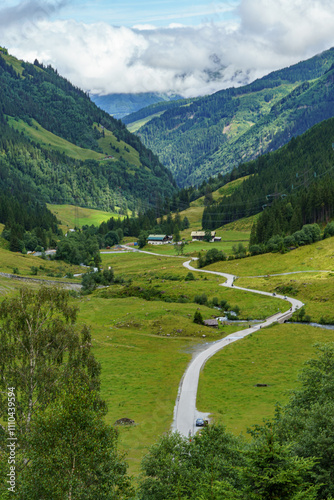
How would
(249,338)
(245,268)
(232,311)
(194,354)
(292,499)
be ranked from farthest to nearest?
(245,268), (232,311), (249,338), (194,354), (292,499)

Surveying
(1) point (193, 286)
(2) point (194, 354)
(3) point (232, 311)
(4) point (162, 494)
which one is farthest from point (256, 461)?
(1) point (193, 286)

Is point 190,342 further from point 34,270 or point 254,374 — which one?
point 34,270

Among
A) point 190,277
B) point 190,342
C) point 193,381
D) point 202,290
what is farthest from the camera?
point 190,277

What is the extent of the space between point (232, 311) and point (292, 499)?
110354 millimetres

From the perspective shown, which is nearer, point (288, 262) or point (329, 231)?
point (288, 262)

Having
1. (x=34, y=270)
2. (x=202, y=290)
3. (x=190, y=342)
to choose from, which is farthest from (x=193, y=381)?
(x=34, y=270)

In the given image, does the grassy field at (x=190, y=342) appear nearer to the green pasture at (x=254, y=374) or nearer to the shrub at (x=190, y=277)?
the green pasture at (x=254, y=374)

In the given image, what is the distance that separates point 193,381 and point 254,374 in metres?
12.5

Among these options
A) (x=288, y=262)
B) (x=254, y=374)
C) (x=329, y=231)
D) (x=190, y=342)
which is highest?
(x=329, y=231)

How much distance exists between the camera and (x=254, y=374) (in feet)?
271

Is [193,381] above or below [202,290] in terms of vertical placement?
below

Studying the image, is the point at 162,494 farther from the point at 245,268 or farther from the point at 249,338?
→ the point at 245,268

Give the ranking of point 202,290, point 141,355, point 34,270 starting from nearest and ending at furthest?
point 141,355 < point 202,290 < point 34,270

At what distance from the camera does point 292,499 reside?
1026 inches
